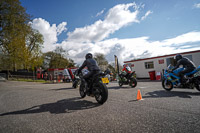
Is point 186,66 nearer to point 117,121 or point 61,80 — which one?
point 117,121

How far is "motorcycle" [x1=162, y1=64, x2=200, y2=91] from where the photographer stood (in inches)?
221

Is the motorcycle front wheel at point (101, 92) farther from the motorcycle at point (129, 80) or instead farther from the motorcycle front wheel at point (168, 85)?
the motorcycle at point (129, 80)

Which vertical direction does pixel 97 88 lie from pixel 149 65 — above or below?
below

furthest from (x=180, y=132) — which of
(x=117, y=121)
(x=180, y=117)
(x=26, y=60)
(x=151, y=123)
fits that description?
(x=26, y=60)

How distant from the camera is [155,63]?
19.7 meters

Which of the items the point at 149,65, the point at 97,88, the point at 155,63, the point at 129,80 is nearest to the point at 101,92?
the point at 97,88

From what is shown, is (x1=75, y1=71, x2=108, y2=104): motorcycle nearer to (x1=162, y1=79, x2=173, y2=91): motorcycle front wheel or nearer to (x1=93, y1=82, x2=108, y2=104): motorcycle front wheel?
(x1=93, y1=82, x2=108, y2=104): motorcycle front wheel

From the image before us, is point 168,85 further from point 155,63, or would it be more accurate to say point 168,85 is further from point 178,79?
point 155,63

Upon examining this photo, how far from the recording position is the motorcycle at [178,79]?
562 cm

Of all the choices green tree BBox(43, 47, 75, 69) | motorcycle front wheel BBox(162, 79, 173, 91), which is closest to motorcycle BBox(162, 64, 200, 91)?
motorcycle front wheel BBox(162, 79, 173, 91)

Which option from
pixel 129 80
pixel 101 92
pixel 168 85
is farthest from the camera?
pixel 129 80

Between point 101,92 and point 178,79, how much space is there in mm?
4305

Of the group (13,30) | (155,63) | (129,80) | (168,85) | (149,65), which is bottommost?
(168,85)

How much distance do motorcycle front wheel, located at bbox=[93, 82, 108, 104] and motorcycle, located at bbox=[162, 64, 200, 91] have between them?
4187mm
